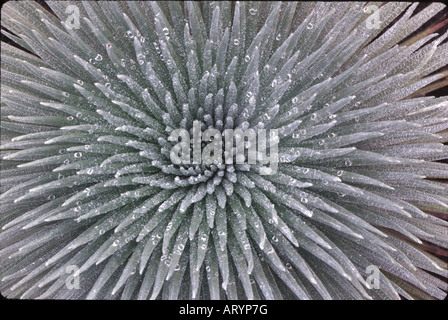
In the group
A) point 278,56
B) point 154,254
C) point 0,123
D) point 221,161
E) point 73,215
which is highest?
point 278,56

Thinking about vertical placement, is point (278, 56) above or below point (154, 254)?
above

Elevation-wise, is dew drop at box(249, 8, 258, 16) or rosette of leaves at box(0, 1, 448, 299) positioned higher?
dew drop at box(249, 8, 258, 16)

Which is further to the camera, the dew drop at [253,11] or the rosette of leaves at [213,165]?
the dew drop at [253,11]

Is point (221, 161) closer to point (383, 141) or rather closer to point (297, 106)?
point (297, 106)

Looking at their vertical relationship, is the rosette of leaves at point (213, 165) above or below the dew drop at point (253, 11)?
below

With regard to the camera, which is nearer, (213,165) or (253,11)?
(213,165)

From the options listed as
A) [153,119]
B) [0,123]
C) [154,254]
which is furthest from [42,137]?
[154,254]

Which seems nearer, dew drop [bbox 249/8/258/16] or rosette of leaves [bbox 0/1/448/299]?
rosette of leaves [bbox 0/1/448/299]

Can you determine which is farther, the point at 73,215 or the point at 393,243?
the point at 393,243
